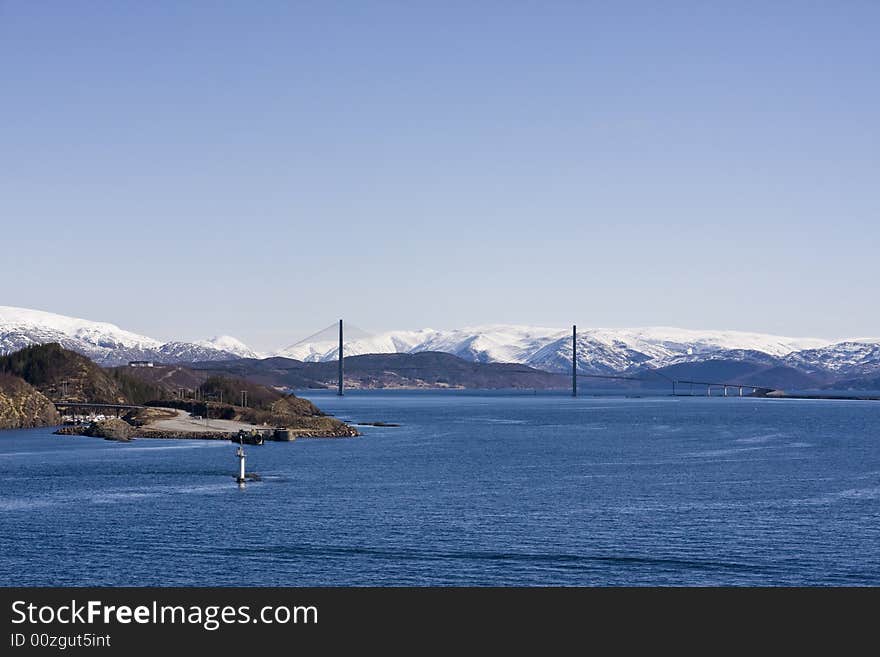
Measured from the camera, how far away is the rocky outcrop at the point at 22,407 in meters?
167

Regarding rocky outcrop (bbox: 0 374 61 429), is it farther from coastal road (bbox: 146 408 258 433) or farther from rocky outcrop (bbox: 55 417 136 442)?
coastal road (bbox: 146 408 258 433)

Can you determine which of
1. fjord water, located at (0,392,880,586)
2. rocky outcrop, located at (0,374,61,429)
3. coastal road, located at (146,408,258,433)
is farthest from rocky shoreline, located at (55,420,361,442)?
fjord water, located at (0,392,880,586)

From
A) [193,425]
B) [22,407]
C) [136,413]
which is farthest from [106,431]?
[136,413]

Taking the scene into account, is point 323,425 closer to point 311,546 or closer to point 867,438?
point 867,438

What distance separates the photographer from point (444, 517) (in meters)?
66.4

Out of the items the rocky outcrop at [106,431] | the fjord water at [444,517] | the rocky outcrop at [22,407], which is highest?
the rocky outcrop at [22,407]

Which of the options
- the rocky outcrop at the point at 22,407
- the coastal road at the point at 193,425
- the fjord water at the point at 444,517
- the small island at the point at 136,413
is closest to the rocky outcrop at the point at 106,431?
the small island at the point at 136,413

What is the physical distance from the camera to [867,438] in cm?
14225

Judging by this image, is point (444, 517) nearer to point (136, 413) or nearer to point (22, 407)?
point (22, 407)

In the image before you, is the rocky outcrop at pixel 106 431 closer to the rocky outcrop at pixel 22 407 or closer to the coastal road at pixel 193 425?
the coastal road at pixel 193 425

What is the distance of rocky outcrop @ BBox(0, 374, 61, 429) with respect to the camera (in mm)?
166875

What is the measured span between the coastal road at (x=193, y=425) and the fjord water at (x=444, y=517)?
3012cm

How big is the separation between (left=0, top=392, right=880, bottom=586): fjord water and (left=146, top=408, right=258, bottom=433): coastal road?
3012 centimetres
